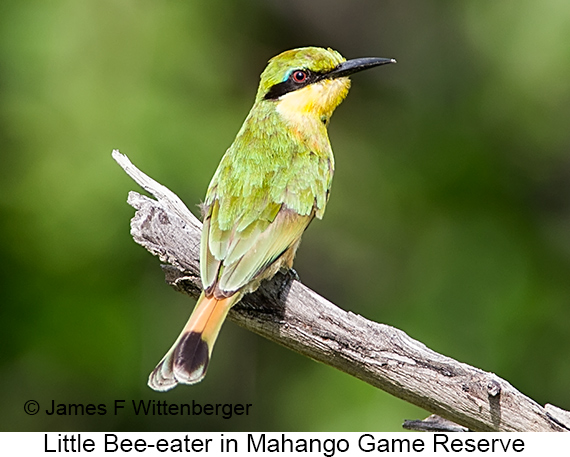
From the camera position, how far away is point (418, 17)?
6066 millimetres

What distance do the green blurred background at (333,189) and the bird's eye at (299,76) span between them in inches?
52.2

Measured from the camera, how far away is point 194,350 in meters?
3.06

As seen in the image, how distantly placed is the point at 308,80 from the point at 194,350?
136 centimetres

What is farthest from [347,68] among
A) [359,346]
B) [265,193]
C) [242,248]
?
[359,346]

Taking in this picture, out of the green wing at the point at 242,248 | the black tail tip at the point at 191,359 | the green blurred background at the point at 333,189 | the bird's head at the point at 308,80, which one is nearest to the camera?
the black tail tip at the point at 191,359

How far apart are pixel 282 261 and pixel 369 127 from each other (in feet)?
8.59

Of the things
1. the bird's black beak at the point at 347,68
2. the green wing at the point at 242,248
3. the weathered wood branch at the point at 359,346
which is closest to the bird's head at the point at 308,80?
the bird's black beak at the point at 347,68

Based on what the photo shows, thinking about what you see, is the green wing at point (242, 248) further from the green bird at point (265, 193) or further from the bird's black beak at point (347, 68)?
the bird's black beak at point (347, 68)

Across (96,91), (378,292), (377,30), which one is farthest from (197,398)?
(377,30)

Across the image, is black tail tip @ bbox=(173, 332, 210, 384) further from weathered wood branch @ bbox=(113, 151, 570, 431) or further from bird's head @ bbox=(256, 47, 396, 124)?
bird's head @ bbox=(256, 47, 396, 124)

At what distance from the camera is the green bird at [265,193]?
122 inches

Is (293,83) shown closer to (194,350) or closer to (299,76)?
(299,76)

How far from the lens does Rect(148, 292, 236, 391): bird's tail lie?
302 centimetres

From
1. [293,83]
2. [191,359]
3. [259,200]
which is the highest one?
[293,83]
